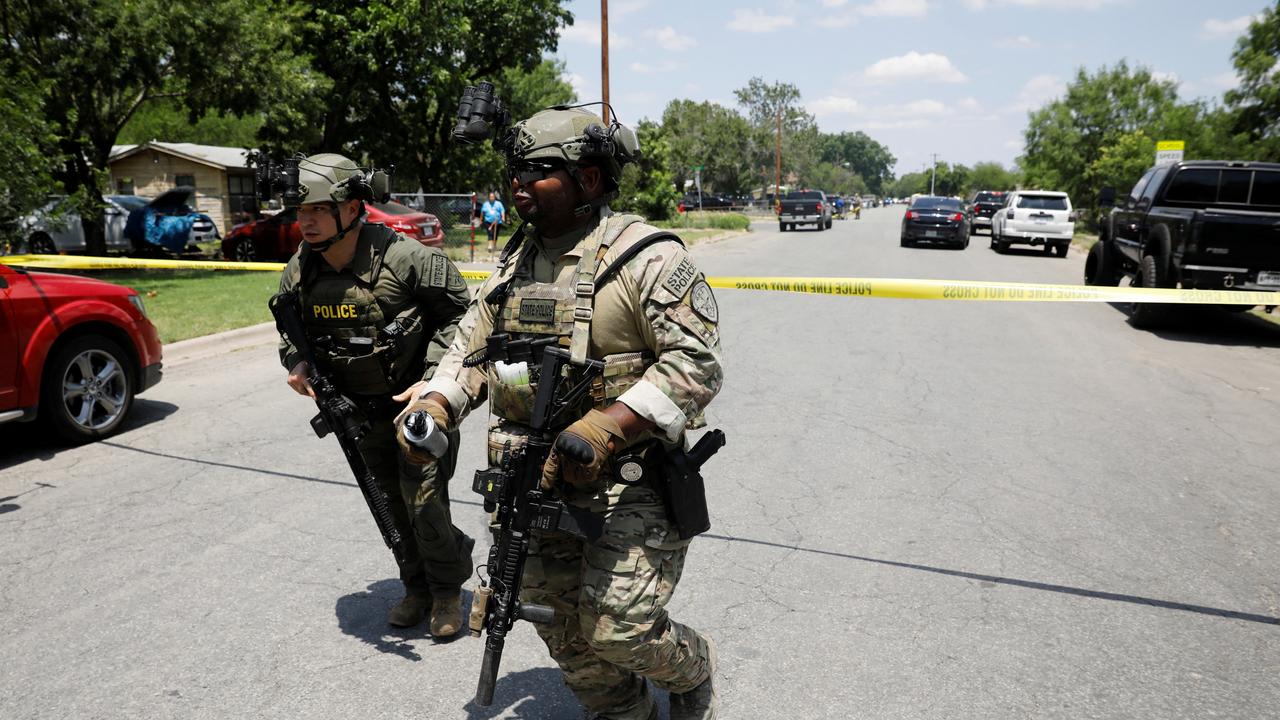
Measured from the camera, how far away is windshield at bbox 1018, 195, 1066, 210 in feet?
74.4

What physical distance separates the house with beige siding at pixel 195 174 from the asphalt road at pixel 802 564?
107 ft

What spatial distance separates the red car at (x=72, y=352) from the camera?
5.42 metres

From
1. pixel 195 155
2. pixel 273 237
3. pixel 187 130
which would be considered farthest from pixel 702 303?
pixel 187 130

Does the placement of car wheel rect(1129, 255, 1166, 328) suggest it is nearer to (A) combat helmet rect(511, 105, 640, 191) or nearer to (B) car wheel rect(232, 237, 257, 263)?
(A) combat helmet rect(511, 105, 640, 191)

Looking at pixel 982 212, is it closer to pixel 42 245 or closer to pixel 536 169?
pixel 42 245

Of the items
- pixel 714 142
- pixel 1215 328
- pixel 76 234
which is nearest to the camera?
pixel 1215 328

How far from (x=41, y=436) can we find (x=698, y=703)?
220 inches

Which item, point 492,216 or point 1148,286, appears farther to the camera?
point 492,216

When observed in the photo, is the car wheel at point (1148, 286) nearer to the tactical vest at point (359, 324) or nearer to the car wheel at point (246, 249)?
the tactical vest at point (359, 324)

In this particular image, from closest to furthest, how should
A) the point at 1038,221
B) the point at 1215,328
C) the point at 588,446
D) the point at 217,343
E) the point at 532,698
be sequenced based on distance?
the point at 588,446
the point at 532,698
the point at 217,343
the point at 1215,328
the point at 1038,221

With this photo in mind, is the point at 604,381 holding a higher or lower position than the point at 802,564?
higher

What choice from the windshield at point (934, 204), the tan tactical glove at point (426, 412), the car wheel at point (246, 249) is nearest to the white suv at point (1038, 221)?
the windshield at point (934, 204)

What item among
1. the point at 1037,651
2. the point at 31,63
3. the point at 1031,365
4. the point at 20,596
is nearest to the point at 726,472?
the point at 1037,651

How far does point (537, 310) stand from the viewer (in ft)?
7.98
